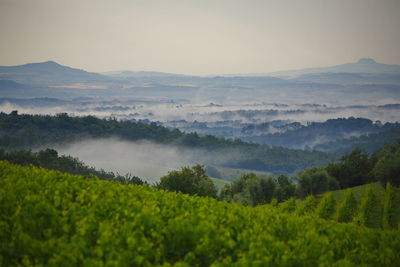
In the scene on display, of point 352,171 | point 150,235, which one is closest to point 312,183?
Result: point 352,171

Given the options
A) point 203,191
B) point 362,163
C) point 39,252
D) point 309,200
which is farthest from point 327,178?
point 39,252

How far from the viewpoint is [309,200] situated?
41.8m

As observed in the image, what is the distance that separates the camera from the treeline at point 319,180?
6200cm

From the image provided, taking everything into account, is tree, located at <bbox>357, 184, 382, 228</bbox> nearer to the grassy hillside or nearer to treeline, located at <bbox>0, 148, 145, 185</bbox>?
the grassy hillside

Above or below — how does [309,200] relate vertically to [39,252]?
below

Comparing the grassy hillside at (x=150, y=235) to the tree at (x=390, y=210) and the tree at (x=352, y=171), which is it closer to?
the tree at (x=390, y=210)

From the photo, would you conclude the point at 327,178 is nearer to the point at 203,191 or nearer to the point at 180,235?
the point at 203,191

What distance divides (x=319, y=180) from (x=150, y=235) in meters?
71.1

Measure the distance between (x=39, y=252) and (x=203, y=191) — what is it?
5318cm

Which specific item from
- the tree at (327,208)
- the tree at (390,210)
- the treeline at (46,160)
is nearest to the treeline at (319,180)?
the treeline at (46,160)

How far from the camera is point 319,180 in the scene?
248ft

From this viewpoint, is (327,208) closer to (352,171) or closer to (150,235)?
(150,235)

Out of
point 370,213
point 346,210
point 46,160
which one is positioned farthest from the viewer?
point 46,160

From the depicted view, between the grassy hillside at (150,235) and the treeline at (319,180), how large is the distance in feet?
174
